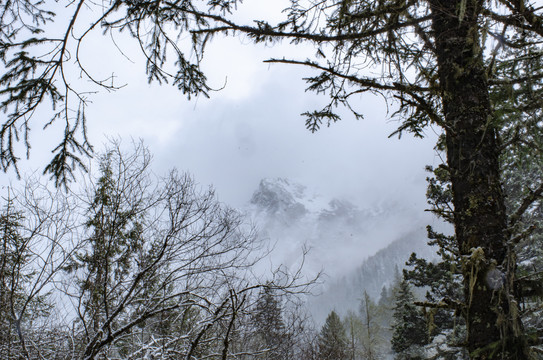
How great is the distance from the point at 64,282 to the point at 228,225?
303 centimetres

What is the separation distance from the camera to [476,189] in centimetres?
216

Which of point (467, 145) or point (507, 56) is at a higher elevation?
point (507, 56)

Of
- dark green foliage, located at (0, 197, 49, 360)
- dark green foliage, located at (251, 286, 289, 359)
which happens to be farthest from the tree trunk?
dark green foliage, located at (0, 197, 49, 360)

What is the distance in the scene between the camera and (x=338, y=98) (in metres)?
4.01

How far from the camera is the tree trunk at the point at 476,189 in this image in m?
1.87

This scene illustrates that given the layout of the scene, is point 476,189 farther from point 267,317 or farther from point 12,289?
point 267,317

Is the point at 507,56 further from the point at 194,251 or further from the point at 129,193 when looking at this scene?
the point at 129,193

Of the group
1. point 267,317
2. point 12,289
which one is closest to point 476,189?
point 12,289

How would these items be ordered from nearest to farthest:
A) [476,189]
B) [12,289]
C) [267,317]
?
[476,189] → [12,289] → [267,317]

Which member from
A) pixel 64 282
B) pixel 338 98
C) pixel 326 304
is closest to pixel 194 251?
pixel 64 282

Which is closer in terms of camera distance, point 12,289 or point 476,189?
point 476,189

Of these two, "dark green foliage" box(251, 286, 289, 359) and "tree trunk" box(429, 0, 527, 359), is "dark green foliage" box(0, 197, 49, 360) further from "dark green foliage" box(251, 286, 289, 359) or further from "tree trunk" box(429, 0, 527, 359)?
"tree trunk" box(429, 0, 527, 359)

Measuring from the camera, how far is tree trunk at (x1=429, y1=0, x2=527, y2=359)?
1.87m

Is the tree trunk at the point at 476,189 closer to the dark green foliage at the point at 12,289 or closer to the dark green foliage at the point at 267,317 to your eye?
the dark green foliage at the point at 267,317
